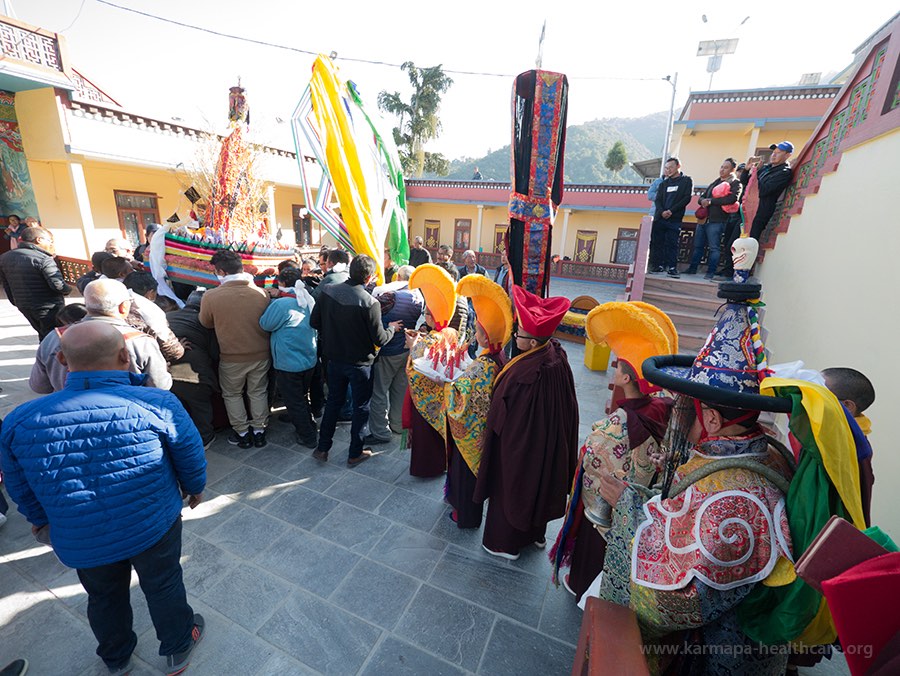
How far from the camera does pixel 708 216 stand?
22.2ft

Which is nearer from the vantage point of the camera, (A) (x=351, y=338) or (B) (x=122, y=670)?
(B) (x=122, y=670)

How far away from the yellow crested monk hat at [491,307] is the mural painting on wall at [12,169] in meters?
13.1

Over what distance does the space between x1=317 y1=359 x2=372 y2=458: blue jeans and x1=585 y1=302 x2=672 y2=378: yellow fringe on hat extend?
2316 mm

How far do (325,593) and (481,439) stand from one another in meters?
1.44

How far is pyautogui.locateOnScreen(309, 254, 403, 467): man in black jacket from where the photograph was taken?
141 inches

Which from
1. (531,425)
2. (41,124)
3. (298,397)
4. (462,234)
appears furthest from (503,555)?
(462,234)

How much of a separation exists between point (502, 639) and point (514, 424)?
4.10ft

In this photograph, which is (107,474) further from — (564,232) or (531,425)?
(564,232)

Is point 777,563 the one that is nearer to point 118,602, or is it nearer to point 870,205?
point 118,602

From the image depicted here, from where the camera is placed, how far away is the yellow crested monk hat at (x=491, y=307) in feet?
8.88

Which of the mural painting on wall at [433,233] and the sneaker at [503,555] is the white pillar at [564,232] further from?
the sneaker at [503,555]

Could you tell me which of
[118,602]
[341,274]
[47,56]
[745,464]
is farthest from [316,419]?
[47,56]

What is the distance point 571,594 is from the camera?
8.53 feet

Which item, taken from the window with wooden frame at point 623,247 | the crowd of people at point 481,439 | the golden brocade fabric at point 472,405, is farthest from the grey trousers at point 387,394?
the window with wooden frame at point 623,247
